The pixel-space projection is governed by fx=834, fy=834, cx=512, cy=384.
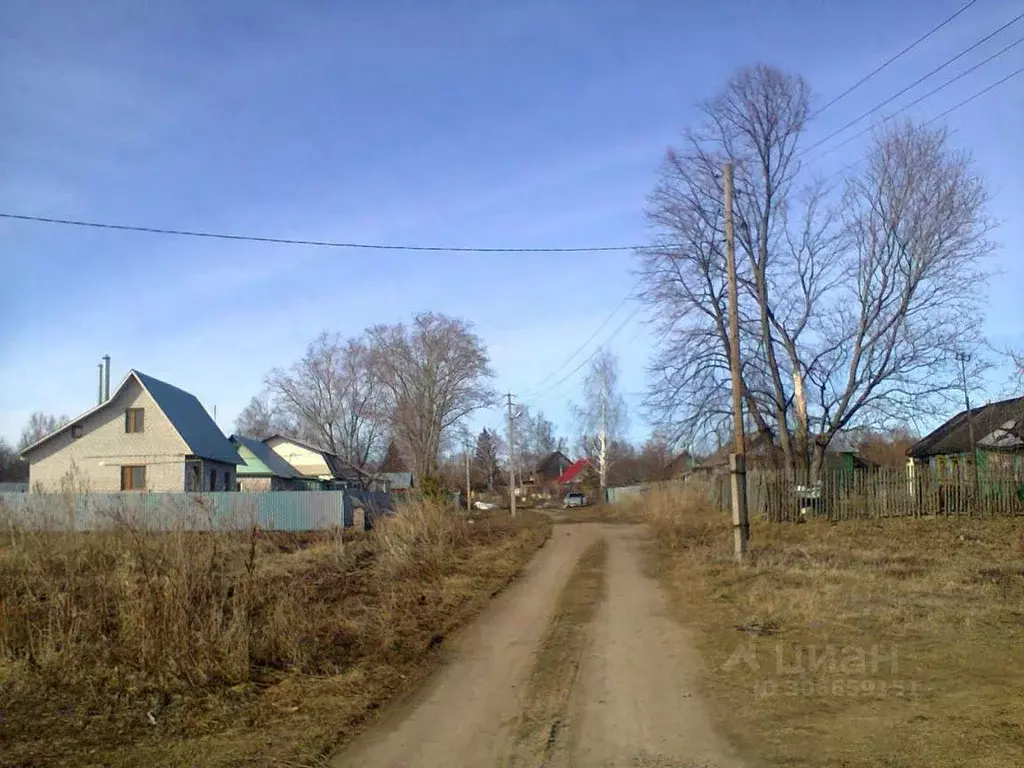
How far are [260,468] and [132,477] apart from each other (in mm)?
17955

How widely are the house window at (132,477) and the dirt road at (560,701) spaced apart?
108 feet

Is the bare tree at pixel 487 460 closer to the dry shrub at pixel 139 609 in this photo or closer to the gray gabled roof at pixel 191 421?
the gray gabled roof at pixel 191 421

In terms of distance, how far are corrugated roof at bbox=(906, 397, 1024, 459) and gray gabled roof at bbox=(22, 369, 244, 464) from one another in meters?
35.4

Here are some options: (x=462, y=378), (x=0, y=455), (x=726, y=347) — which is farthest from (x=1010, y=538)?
(x=0, y=455)

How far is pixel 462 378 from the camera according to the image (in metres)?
66.5

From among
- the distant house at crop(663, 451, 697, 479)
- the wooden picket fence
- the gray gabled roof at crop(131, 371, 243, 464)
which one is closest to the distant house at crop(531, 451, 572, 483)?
the distant house at crop(663, 451, 697, 479)

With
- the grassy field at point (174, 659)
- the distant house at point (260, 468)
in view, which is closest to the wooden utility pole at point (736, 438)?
the grassy field at point (174, 659)

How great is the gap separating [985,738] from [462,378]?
60.9 meters

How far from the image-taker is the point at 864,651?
929 cm

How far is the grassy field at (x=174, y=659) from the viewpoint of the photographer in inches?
256

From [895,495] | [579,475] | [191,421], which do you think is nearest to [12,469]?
[191,421]

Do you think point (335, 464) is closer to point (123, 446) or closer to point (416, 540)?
point (123, 446)

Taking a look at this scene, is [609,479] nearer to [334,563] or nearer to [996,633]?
[334,563]

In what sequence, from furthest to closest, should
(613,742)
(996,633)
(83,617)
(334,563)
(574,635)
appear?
(334,563)
(574,635)
(996,633)
(83,617)
(613,742)
